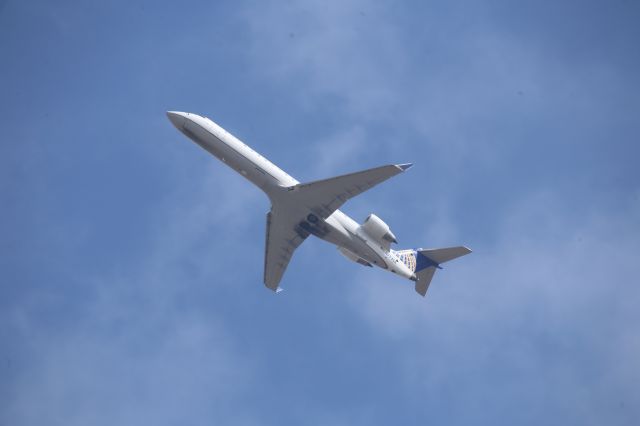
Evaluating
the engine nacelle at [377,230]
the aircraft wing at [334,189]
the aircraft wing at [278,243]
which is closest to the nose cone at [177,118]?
the aircraft wing at [278,243]

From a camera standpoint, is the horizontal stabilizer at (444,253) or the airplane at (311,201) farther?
the horizontal stabilizer at (444,253)

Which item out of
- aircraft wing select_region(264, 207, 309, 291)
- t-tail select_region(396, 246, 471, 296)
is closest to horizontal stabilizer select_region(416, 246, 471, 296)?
t-tail select_region(396, 246, 471, 296)

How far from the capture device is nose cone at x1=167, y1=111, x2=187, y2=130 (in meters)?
45.6

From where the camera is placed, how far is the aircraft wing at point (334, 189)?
1682 inches

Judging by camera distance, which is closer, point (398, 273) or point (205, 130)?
point (205, 130)

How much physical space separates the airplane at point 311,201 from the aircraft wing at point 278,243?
3.2 inches

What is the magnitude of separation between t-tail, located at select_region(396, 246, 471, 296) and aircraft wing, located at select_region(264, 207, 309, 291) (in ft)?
25.9

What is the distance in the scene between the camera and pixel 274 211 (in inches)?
1854

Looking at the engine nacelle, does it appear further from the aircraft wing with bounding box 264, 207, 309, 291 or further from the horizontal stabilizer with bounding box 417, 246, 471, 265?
the aircraft wing with bounding box 264, 207, 309, 291

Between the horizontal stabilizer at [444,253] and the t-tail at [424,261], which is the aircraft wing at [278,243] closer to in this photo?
the t-tail at [424,261]

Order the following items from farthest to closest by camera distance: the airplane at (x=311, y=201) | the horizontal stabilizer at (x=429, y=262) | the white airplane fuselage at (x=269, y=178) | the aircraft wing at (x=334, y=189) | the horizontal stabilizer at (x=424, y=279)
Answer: the horizontal stabilizer at (x=424, y=279), the horizontal stabilizer at (x=429, y=262), the white airplane fuselage at (x=269, y=178), the airplane at (x=311, y=201), the aircraft wing at (x=334, y=189)

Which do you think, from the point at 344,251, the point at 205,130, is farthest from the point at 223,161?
the point at 344,251

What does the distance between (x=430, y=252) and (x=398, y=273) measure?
3164 millimetres

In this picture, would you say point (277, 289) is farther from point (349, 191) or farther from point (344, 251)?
point (349, 191)
